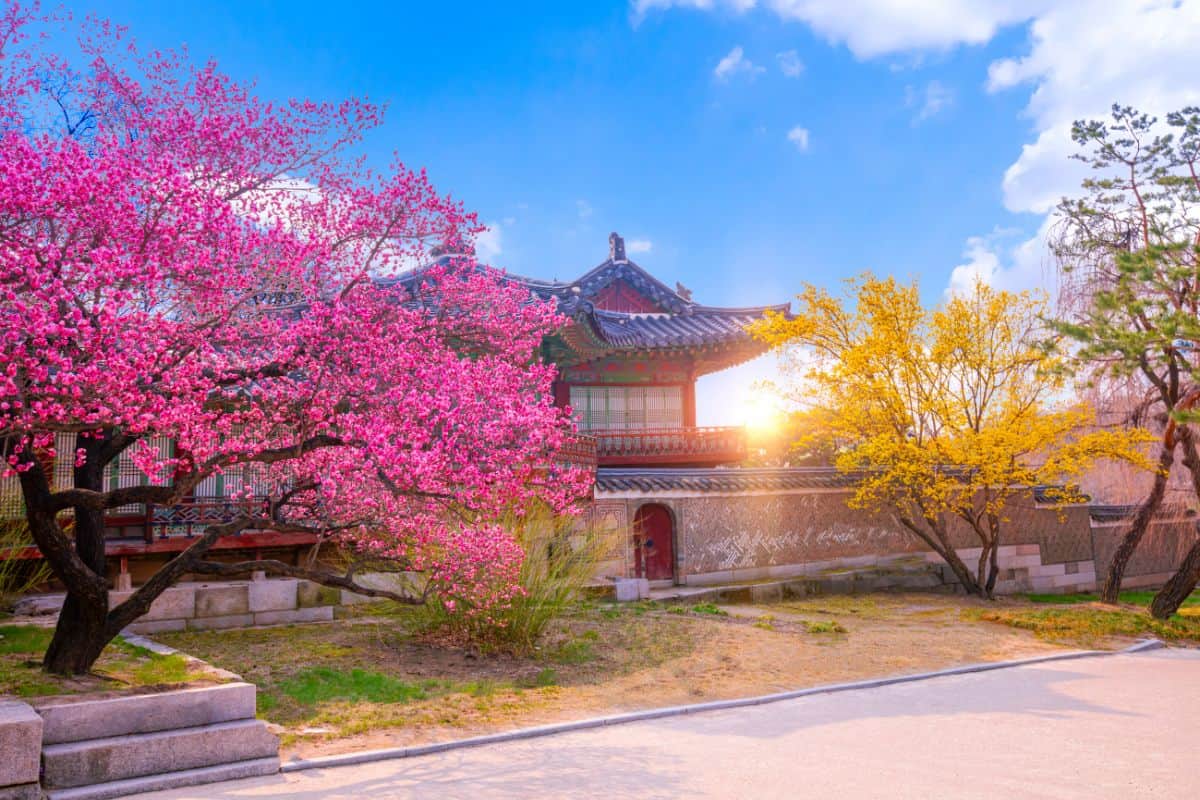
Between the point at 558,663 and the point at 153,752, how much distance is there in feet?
15.9

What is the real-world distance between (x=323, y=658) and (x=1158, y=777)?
26.3 ft

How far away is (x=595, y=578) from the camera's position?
51.7 feet

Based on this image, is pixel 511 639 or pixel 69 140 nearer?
pixel 69 140

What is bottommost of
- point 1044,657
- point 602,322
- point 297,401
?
point 1044,657

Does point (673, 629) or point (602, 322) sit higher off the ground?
point (602, 322)

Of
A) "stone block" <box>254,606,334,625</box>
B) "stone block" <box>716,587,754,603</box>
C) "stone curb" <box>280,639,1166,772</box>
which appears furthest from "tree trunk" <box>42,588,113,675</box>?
"stone block" <box>716,587,754,603</box>

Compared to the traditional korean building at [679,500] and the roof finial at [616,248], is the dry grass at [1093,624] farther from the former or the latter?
the roof finial at [616,248]

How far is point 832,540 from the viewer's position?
19734mm

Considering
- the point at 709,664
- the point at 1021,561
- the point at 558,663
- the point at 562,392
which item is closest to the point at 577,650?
the point at 558,663

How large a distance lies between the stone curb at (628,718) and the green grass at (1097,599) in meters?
8.23

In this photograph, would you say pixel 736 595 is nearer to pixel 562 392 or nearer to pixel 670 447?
pixel 670 447

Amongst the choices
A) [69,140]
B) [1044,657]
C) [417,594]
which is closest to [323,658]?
[417,594]

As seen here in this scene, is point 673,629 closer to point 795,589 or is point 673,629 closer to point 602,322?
point 795,589

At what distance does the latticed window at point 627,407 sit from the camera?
73.0 feet
